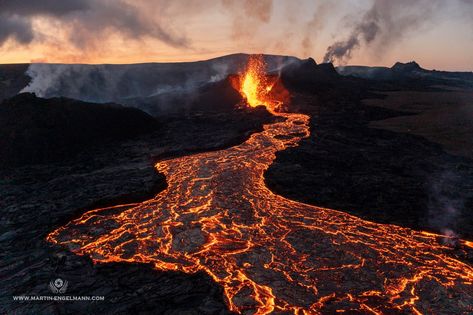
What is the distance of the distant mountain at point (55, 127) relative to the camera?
99.2 feet

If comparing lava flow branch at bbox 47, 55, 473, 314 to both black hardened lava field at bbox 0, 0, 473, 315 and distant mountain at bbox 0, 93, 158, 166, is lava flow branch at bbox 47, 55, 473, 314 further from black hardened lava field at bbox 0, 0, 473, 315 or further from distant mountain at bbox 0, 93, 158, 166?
distant mountain at bbox 0, 93, 158, 166

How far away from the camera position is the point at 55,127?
3300 cm

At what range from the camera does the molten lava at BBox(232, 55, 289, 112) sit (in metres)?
59.7

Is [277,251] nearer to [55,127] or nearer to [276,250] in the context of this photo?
[276,250]

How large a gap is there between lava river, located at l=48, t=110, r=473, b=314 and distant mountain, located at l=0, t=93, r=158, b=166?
14.0m

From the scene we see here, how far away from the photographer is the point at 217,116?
159ft

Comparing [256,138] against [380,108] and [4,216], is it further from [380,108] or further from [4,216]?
[380,108]

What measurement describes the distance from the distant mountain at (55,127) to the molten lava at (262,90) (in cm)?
2334

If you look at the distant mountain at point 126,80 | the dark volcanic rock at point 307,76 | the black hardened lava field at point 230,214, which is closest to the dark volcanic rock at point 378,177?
the black hardened lava field at point 230,214

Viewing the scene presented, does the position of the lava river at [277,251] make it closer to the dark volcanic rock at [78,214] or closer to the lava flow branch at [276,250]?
the lava flow branch at [276,250]

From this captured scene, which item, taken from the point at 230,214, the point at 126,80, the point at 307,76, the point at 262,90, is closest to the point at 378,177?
the point at 230,214

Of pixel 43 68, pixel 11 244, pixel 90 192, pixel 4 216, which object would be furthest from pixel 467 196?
pixel 43 68

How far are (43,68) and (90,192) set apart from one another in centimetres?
8660

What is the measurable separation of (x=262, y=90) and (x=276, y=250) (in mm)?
58732
